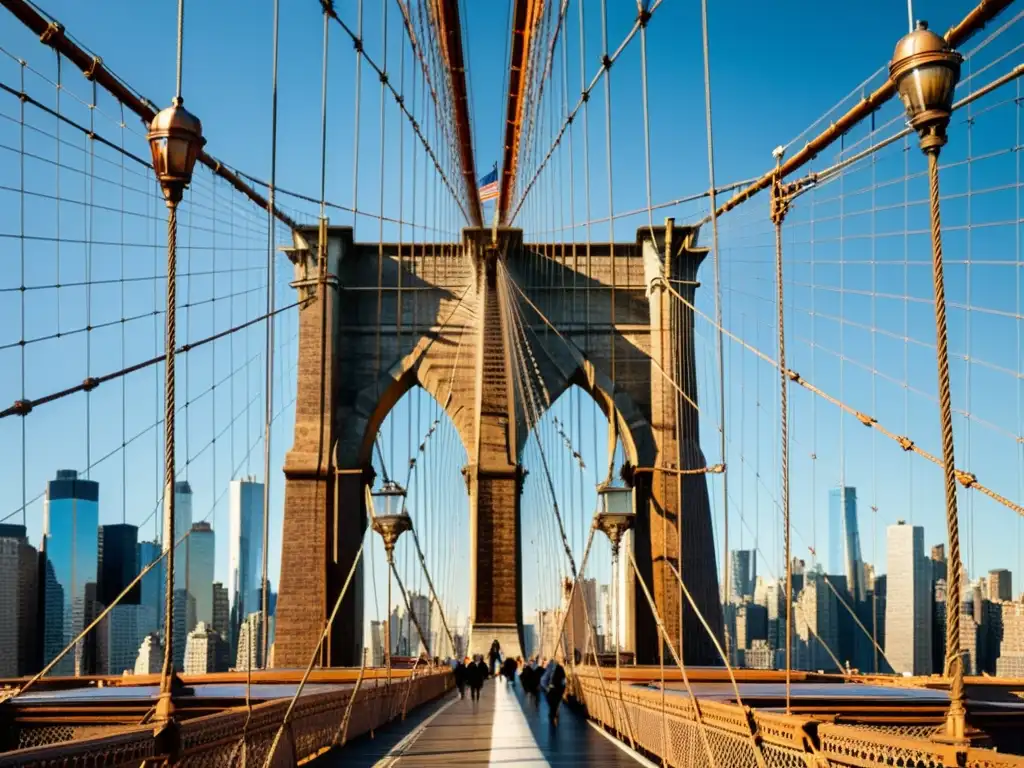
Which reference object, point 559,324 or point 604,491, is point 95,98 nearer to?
point 604,491

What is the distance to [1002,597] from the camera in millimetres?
35344

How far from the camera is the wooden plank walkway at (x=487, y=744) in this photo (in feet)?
32.7

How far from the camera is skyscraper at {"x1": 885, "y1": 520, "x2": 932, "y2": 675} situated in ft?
107

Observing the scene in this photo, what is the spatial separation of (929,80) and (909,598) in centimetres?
2908

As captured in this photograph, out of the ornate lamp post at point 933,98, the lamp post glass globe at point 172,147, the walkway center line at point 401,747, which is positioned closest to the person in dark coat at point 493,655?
the walkway center line at point 401,747

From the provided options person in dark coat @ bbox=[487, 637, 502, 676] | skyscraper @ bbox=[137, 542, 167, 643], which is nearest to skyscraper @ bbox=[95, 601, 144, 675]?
skyscraper @ bbox=[137, 542, 167, 643]

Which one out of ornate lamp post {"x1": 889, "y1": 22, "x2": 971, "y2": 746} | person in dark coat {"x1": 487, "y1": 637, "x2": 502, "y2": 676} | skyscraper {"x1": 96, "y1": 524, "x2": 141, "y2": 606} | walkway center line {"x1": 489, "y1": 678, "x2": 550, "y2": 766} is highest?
ornate lamp post {"x1": 889, "y1": 22, "x2": 971, "y2": 746}

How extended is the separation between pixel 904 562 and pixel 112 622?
57.7 feet

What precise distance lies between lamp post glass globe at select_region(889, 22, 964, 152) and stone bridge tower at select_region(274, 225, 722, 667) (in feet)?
65.7

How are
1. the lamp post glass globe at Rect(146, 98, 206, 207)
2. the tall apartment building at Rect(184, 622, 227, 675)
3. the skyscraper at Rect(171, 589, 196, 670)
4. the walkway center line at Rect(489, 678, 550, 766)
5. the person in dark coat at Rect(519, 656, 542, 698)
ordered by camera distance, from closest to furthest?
the lamp post glass globe at Rect(146, 98, 206, 207) → the walkway center line at Rect(489, 678, 550, 766) → the person in dark coat at Rect(519, 656, 542, 698) → the skyscraper at Rect(171, 589, 196, 670) → the tall apartment building at Rect(184, 622, 227, 675)

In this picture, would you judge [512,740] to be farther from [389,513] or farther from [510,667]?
[510,667]

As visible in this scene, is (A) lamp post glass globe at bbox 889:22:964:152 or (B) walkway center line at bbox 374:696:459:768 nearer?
(A) lamp post glass globe at bbox 889:22:964:152

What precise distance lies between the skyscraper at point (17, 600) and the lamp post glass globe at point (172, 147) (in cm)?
991

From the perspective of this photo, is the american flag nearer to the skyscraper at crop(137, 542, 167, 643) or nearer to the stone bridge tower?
the stone bridge tower
